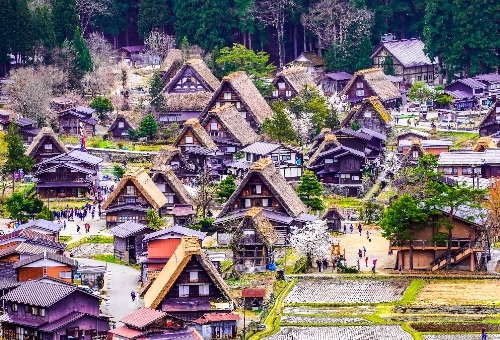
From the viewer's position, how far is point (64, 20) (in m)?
104

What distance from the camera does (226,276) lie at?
70.9 m

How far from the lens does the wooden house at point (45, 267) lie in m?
65.6

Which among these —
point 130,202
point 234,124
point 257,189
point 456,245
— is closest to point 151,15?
point 234,124

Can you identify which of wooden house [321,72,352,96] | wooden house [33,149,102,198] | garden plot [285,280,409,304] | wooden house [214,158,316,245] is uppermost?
wooden house [321,72,352,96]

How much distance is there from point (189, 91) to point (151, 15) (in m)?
15.2

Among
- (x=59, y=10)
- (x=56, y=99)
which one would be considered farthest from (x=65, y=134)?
(x=59, y=10)

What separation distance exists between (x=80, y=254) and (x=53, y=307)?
14.0 m

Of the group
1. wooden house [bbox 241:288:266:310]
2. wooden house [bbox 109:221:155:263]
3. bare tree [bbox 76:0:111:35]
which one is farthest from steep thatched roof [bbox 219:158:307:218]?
bare tree [bbox 76:0:111:35]

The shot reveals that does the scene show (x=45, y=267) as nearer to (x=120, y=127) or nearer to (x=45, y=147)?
(x=45, y=147)

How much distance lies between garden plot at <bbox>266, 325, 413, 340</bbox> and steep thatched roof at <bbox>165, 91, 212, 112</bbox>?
1408 inches

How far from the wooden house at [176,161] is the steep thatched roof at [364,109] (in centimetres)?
1267

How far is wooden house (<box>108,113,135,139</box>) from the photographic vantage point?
310 ft

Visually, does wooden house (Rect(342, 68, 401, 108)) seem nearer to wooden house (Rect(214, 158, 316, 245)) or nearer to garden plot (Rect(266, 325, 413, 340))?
wooden house (Rect(214, 158, 316, 245))

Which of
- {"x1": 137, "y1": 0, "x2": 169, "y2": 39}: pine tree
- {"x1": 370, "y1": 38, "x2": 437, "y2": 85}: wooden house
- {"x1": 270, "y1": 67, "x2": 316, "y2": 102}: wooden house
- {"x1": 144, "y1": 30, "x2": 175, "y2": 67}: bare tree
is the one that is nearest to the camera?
{"x1": 270, "y1": 67, "x2": 316, "y2": 102}: wooden house
